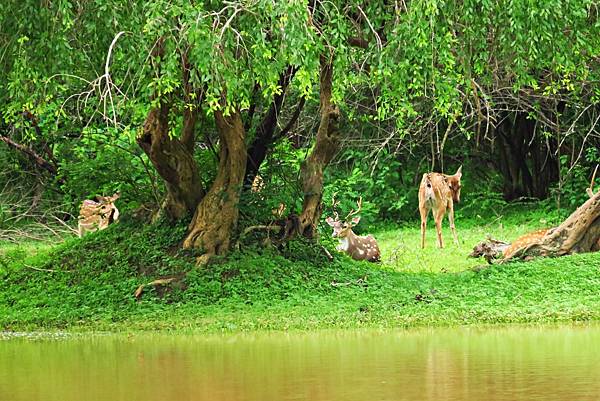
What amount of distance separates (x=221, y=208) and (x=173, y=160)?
94 centimetres

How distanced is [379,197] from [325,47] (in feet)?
52.9

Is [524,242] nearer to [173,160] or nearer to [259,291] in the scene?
[259,291]

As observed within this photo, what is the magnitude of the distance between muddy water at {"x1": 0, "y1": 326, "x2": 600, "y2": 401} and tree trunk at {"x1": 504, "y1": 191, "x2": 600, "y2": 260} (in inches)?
199

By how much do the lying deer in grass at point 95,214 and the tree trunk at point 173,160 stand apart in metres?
4.39

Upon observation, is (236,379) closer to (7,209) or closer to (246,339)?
(246,339)

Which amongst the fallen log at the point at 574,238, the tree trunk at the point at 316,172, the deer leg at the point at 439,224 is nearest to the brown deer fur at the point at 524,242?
the fallen log at the point at 574,238

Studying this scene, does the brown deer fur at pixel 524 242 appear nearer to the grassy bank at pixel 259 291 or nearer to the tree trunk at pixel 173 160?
the grassy bank at pixel 259 291

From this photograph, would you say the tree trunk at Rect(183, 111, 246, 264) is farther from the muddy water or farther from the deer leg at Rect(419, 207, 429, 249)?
the deer leg at Rect(419, 207, 429, 249)

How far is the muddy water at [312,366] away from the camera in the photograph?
7957 mm

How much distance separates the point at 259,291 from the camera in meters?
14.6

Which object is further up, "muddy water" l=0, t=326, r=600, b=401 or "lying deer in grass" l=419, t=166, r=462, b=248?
"lying deer in grass" l=419, t=166, r=462, b=248

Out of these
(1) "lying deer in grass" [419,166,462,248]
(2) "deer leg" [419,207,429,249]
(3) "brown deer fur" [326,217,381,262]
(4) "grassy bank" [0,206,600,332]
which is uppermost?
(1) "lying deer in grass" [419,166,462,248]

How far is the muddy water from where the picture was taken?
7957 mm

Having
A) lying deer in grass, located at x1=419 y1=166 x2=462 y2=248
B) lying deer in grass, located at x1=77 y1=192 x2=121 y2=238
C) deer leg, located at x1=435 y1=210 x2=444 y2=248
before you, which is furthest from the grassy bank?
lying deer in grass, located at x1=419 y1=166 x2=462 y2=248
